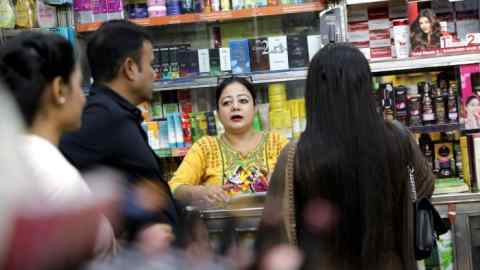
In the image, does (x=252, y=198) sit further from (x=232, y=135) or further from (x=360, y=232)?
(x=360, y=232)

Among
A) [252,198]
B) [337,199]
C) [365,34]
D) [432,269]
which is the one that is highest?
[365,34]

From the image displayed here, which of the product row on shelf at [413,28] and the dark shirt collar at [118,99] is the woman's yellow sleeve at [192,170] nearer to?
the dark shirt collar at [118,99]

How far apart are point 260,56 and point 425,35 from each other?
1.02 meters

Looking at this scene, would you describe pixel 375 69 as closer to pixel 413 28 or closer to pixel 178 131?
pixel 413 28

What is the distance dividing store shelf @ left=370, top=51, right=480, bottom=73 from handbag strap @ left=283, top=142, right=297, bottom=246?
2175 millimetres

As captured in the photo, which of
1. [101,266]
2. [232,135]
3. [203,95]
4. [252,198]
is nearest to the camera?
[101,266]

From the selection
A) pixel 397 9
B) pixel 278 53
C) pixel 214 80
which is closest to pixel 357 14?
pixel 397 9

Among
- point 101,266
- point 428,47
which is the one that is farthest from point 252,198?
point 101,266

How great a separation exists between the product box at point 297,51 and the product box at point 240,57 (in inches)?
10.4

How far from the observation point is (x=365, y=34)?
447 cm

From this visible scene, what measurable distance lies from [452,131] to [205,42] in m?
1.69

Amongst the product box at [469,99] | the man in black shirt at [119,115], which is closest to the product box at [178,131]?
the product box at [469,99]

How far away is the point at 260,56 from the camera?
4.61 metres

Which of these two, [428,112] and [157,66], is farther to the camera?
[157,66]
